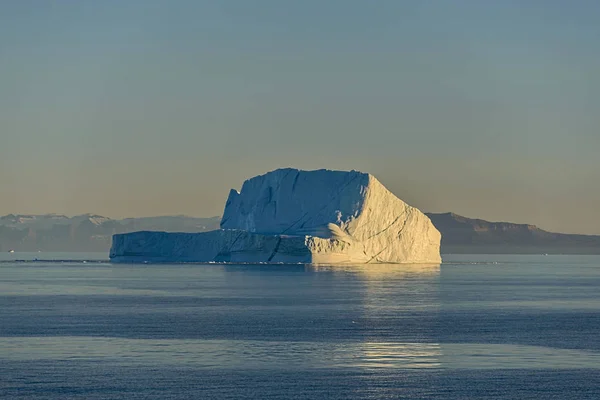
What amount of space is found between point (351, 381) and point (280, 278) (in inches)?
1875

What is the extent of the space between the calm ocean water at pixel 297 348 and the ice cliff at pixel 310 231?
36.8 m

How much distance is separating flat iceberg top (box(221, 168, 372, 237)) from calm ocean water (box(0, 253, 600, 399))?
38.0 meters

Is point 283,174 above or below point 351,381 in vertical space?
above

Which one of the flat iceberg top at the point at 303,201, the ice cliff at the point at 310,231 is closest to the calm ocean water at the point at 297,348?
the ice cliff at the point at 310,231

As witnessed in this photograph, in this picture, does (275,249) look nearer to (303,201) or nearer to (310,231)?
(310,231)

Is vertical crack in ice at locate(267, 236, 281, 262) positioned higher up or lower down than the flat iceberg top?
lower down

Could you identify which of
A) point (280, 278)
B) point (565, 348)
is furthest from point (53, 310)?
point (280, 278)

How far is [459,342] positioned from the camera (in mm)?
26328

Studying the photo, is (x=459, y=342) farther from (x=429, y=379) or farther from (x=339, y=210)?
(x=339, y=210)

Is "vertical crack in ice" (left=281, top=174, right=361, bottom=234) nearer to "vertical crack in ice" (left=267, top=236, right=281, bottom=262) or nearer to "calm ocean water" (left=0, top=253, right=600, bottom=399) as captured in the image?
"vertical crack in ice" (left=267, top=236, right=281, bottom=262)

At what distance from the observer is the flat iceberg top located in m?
83.6

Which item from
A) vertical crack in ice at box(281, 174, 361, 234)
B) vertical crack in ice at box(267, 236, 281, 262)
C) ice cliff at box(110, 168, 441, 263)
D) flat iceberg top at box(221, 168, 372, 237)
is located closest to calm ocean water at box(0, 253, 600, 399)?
vertical crack in ice at box(267, 236, 281, 262)

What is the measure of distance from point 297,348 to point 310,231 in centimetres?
5884

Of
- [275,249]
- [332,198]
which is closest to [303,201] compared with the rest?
[332,198]
